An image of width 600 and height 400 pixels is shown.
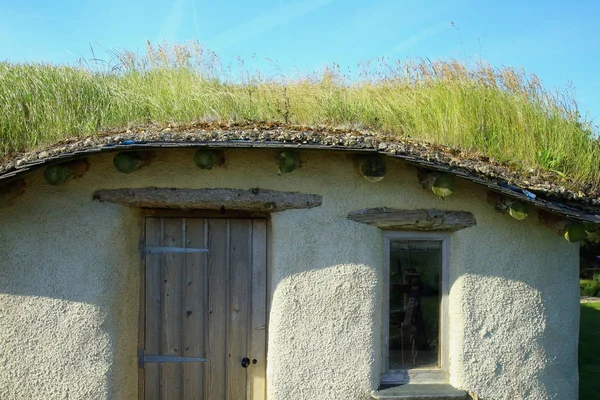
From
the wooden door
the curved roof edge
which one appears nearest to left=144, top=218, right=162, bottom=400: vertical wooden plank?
the wooden door

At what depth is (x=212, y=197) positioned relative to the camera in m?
4.75

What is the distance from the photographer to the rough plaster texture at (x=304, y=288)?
461 cm

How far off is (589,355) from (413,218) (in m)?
5.74

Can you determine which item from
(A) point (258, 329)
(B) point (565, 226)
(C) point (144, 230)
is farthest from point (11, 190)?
(B) point (565, 226)

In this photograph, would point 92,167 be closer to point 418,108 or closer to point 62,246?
point 62,246

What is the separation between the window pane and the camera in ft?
16.2

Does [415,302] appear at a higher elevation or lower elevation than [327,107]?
lower

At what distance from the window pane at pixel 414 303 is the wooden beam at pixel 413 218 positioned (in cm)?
24

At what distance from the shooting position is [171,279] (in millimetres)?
5059

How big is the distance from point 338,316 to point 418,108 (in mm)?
3126

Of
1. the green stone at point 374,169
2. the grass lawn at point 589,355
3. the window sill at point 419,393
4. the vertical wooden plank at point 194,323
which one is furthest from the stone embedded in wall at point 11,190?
the grass lawn at point 589,355

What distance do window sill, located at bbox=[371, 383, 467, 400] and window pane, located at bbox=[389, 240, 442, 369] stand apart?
242 mm

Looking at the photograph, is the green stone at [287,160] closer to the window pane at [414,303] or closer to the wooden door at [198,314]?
the wooden door at [198,314]

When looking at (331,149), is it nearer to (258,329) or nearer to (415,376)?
(258,329)
